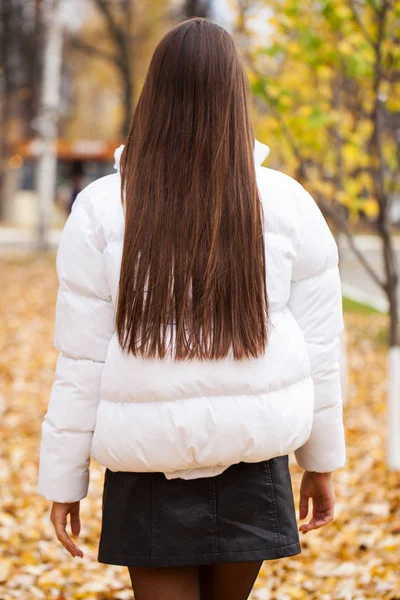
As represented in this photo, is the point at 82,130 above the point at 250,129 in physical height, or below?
below

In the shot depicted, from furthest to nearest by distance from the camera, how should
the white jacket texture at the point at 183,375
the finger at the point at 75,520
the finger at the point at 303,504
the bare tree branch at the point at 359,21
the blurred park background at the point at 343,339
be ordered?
the bare tree branch at the point at 359,21 < the blurred park background at the point at 343,339 < the finger at the point at 303,504 < the finger at the point at 75,520 < the white jacket texture at the point at 183,375

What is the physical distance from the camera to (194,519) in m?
2.05

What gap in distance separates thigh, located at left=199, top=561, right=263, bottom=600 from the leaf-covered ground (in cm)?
169

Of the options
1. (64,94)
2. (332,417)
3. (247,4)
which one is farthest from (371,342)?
(64,94)

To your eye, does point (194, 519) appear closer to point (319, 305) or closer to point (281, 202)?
point (319, 305)

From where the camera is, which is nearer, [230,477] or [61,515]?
[230,477]

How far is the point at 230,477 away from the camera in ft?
6.86

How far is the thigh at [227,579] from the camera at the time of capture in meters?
2.16

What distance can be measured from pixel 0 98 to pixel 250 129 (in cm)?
3038

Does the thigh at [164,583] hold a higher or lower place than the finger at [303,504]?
higher

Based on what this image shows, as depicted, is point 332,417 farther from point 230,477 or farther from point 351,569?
point 351,569

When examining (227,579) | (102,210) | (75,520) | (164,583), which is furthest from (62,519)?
(102,210)

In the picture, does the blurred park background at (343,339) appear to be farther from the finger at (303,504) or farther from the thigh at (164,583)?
the thigh at (164,583)

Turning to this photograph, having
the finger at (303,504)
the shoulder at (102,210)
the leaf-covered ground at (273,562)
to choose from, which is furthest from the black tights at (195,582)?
→ the leaf-covered ground at (273,562)
